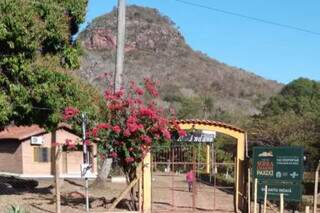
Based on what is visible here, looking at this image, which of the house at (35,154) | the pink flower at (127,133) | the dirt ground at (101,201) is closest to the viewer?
the pink flower at (127,133)

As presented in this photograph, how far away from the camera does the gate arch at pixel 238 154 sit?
22.6 m

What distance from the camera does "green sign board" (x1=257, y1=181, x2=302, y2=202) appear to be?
18.2 meters

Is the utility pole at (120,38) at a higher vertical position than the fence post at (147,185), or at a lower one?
higher

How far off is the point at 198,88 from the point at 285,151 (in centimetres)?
8848

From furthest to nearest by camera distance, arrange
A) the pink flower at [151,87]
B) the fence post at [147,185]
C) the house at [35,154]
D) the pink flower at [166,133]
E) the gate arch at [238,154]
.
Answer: the house at [35,154] → the gate arch at [238,154] → the fence post at [147,185] → the pink flower at [151,87] → the pink flower at [166,133]

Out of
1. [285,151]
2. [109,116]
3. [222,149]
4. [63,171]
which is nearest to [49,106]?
[109,116]

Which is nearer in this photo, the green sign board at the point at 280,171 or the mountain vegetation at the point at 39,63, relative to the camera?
the green sign board at the point at 280,171

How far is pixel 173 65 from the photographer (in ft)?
361

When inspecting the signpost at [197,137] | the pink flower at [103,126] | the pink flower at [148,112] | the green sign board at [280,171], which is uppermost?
the pink flower at [148,112]

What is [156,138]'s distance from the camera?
19250 mm

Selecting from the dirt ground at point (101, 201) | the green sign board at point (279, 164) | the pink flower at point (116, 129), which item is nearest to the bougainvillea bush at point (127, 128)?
the pink flower at point (116, 129)

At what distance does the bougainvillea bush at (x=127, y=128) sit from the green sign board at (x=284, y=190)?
314 cm

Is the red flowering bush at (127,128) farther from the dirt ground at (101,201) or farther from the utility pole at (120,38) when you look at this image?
→ the utility pole at (120,38)

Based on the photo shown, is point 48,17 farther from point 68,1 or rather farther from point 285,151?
point 285,151
